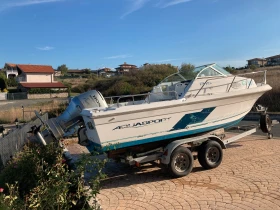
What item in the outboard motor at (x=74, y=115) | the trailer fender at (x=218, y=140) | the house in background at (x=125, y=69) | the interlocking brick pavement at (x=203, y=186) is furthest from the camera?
the house in background at (x=125, y=69)

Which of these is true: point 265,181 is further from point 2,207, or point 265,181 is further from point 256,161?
point 2,207

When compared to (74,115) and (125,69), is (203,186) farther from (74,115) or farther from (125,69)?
(125,69)

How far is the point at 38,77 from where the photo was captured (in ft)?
244

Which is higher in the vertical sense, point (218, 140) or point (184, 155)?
point (218, 140)

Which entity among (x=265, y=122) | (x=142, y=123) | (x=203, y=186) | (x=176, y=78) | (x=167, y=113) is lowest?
(x=203, y=186)

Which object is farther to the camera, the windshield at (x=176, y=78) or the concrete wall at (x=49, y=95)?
the concrete wall at (x=49, y=95)

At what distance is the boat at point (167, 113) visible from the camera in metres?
6.21

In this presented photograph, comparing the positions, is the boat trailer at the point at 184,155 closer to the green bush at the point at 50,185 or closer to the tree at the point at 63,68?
the green bush at the point at 50,185

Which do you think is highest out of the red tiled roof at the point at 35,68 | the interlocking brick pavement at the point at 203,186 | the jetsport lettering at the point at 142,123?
the red tiled roof at the point at 35,68

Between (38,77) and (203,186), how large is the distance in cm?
7384

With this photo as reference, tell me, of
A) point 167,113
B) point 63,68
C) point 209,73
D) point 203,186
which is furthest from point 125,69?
point 203,186

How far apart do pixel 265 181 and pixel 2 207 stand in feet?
16.0

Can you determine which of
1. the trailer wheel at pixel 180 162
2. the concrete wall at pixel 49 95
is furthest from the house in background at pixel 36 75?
the trailer wheel at pixel 180 162

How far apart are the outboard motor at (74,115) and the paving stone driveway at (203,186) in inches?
60.1
